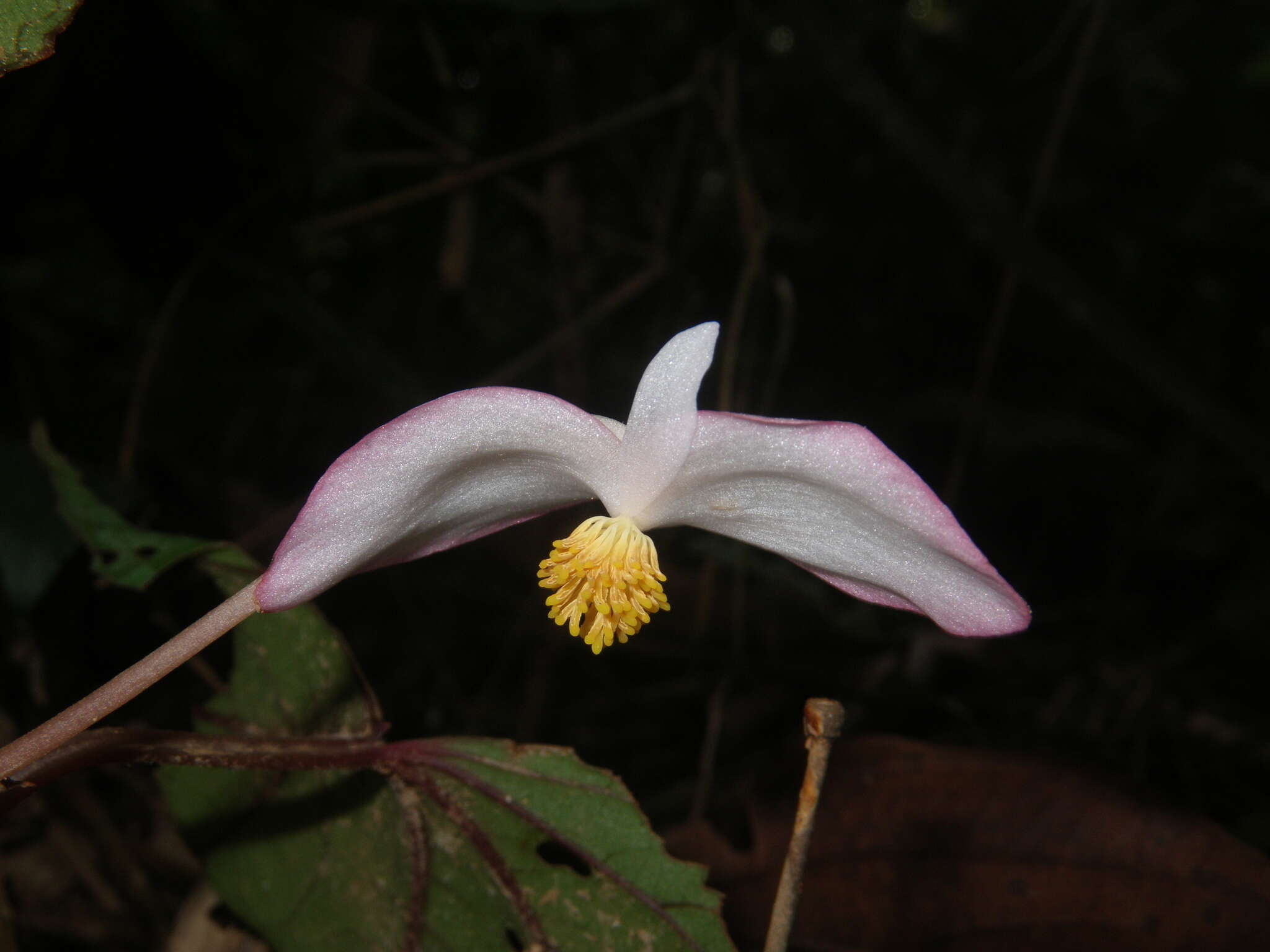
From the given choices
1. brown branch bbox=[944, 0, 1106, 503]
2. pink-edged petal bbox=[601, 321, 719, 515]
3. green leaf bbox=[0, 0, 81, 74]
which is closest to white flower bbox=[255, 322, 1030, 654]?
pink-edged petal bbox=[601, 321, 719, 515]

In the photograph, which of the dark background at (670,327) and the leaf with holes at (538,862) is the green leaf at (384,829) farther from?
the dark background at (670,327)

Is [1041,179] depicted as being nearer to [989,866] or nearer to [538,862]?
[989,866]

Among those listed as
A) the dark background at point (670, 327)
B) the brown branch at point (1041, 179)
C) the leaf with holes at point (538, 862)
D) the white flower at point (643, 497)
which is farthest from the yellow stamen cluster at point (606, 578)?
the brown branch at point (1041, 179)

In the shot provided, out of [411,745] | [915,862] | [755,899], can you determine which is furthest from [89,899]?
[915,862]

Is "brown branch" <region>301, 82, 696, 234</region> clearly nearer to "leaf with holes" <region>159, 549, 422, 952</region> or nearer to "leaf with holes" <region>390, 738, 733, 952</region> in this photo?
"leaf with holes" <region>159, 549, 422, 952</region>

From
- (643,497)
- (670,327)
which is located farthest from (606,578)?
(670,327)

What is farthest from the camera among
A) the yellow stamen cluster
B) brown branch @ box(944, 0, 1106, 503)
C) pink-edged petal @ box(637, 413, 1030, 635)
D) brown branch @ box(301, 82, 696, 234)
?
brown branch @ box(301, 82, 696, 234)
